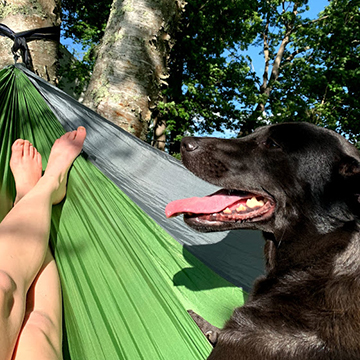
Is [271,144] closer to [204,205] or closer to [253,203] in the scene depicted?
[253,203]

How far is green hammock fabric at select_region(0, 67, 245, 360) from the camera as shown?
1162 mm

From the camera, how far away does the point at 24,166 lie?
1649mm

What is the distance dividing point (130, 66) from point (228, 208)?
2.04 metres

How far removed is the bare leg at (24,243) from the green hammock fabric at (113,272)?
0.30 feet

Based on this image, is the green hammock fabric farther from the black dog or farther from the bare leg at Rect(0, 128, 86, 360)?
the black dog

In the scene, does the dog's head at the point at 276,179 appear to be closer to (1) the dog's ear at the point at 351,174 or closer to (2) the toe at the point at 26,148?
(1) the dog's ear at the point at 351,174

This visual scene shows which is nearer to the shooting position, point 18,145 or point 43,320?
point 43,320

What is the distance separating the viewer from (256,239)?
2.04 meters

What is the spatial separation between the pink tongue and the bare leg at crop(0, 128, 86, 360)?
516mm

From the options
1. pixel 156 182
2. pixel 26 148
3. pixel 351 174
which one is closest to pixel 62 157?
pixel 26 148

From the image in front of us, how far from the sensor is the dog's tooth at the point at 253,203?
4.74 ft

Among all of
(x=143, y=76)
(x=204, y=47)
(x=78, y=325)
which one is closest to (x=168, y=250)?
(x=78, y=325)

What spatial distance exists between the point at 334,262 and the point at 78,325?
921 millimetres

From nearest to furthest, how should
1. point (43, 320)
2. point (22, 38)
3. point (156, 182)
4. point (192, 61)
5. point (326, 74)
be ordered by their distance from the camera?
point (43, 320) → point (156, 182) → point (22, 38) → point (192, 61) → point (326, 74)
